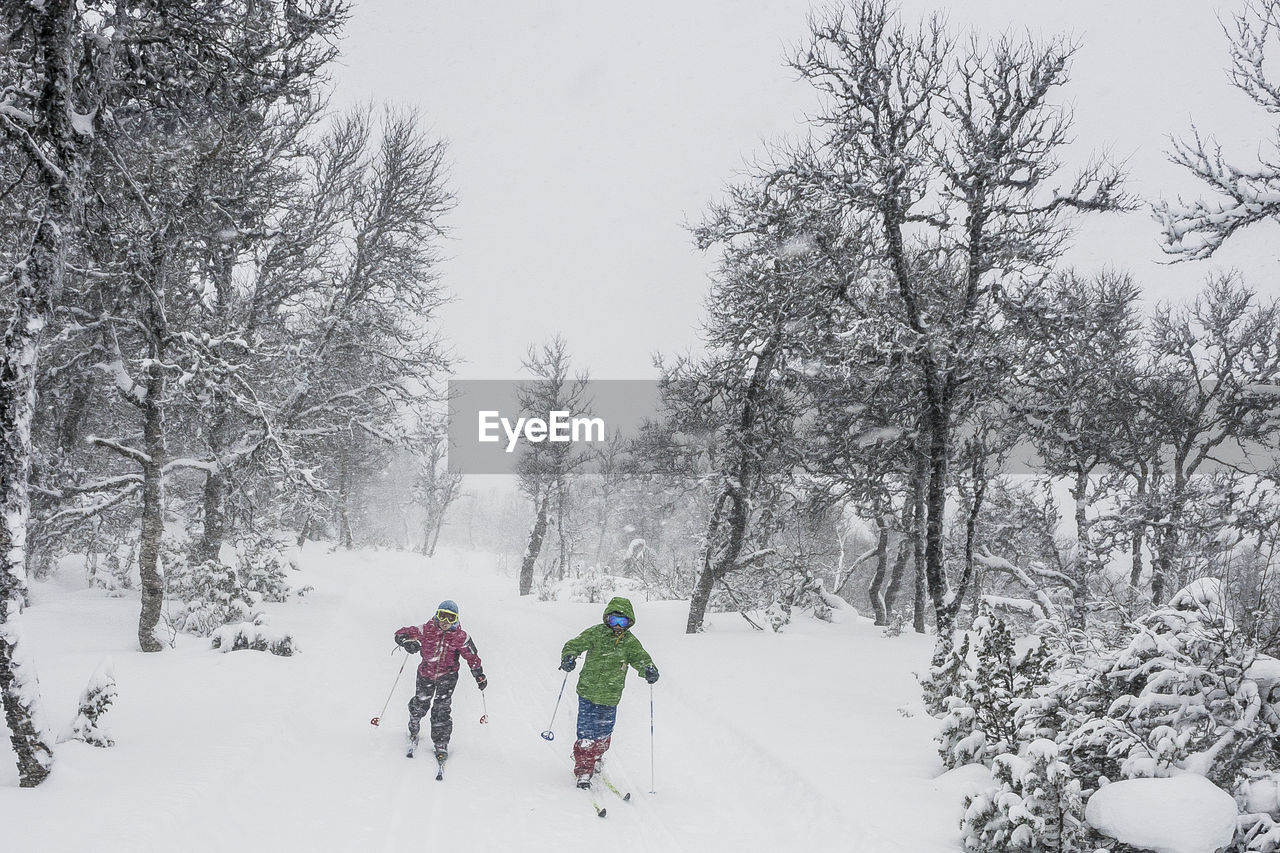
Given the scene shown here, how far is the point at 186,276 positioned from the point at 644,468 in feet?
34.7

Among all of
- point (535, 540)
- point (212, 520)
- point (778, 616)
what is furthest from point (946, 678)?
point (535, 540)

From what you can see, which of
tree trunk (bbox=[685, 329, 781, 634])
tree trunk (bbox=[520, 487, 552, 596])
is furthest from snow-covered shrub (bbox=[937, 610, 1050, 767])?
tree trunk (bbox=[520, 487, 552, 596])

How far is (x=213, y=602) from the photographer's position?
1190cm

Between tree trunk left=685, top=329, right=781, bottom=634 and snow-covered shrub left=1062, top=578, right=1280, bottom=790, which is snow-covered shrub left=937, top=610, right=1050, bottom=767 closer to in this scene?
snow-covered shrub left=1062, top=578, right=1280, bottom=790

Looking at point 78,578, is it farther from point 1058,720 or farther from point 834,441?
point 1058,720

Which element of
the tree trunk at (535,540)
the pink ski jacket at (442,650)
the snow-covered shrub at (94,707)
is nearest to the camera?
the snow-covered shrub at (94,707)

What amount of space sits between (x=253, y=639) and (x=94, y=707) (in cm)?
477

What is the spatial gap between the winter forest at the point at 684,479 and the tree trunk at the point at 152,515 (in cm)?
Result: 7

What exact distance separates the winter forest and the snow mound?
0.9 inches

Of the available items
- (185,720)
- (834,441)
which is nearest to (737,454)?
(834,441)

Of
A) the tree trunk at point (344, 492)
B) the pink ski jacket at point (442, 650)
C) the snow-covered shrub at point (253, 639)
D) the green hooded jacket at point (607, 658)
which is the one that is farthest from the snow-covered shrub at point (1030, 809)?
the tree trunk at point (344, 492)

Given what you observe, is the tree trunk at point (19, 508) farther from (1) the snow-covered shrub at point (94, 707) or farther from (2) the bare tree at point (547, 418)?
(2) the bare tree at point (547, 418)

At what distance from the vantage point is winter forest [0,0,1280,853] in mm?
4828

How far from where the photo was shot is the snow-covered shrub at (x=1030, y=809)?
14.7 ft
